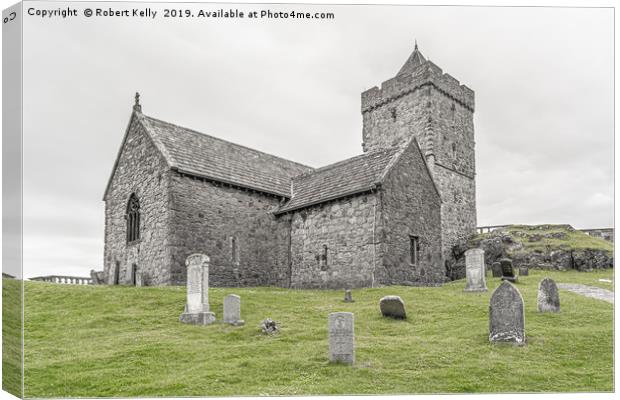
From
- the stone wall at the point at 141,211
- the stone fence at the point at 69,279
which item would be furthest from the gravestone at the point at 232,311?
the stone fence at the point at 69,279

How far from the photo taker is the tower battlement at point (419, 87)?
39.6m

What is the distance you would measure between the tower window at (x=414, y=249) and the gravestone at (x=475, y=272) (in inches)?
164

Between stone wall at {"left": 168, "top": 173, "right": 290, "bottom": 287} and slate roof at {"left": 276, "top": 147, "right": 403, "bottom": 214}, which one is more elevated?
slate roof at {"left": 276, "top": 147, "right": 403, "bottom": 214}

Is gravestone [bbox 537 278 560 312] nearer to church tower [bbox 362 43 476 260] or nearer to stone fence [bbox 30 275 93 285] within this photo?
church tower [bbox 362 43 476 260]

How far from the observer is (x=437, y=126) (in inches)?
1555

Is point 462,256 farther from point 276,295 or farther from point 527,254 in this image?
point 276,295

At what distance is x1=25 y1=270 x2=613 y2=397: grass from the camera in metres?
11.0

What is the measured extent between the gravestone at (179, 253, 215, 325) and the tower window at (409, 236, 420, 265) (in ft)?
37.3

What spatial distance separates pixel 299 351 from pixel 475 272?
11.3 metres

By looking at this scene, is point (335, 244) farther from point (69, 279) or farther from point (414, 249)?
point (69, 279)

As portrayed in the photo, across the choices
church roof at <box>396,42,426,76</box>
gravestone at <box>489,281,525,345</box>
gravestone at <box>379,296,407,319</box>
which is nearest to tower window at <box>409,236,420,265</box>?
gravestone at <box>379,296,407,319</box>

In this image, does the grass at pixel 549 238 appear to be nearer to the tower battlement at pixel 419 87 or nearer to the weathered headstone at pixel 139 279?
the tower battlement at pixel 419 87

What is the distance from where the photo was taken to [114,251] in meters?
29.3

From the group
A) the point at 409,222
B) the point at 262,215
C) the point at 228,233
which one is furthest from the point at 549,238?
the point at 228,233
